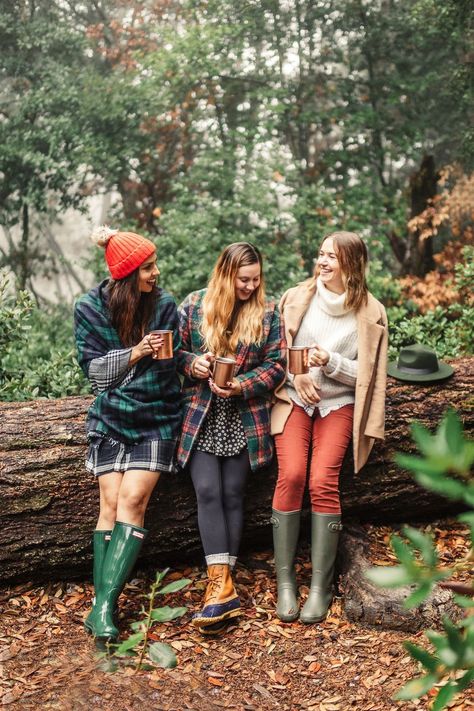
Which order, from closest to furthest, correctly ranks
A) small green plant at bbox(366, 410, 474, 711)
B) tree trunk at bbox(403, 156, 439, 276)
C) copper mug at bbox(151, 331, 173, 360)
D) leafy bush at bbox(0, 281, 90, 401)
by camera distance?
1. small green plant at bbox(366, 410, 474, 711)
2. copper mug at bbox(151, 331, 173, 360)
3. leafy bush at bbox(0, 281, 90, 401)
4. tree trunk at bbox(403, 156, 439, 276)

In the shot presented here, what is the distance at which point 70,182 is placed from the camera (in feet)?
34.2

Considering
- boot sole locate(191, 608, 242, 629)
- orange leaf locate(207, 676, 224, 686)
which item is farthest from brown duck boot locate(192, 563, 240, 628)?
orange leaf locate(207, 676, 224, 686)

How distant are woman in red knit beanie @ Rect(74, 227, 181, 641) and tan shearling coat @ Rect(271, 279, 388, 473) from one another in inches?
20.3

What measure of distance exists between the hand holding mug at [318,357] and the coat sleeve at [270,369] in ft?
0.69

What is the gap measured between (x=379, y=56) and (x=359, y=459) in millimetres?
8680

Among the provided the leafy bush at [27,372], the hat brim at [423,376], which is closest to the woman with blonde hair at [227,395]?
the hat brim at [423,376]

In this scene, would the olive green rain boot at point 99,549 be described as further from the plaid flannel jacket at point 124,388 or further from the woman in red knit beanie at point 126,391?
the plaid flannel jacket at point 124,388

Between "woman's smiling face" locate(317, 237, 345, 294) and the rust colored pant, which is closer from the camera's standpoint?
the rust colored pant

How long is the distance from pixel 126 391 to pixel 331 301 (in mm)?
1080

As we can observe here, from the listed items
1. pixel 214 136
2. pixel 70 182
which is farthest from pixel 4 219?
pixel 214 136

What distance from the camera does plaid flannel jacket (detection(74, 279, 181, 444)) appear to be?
3.32 meters

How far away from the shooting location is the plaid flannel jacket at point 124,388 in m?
3.32

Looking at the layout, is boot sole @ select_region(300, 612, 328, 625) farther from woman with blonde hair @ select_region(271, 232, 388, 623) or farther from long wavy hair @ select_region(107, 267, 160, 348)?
long wavy hair @ select_region(107, 267, 160, 348)

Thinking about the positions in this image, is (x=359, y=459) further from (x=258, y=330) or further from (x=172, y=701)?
(x=172, y=701)
